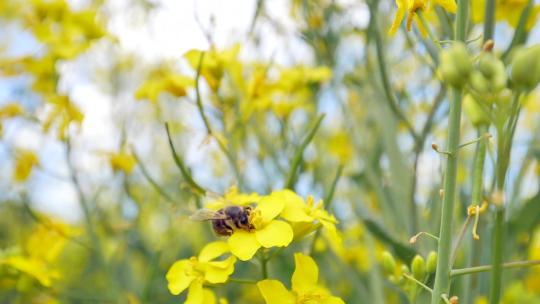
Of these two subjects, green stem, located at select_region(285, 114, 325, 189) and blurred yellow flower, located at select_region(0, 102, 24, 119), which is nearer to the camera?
green stem, located at select_region(285, 114, 325, 189)

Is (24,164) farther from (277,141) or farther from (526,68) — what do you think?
(526,68)

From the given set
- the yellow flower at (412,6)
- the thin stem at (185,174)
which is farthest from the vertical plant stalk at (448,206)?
the thin stem at (185,174)

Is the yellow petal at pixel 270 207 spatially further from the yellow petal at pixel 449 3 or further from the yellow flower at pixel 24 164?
the yellow flower at pixel 24 164

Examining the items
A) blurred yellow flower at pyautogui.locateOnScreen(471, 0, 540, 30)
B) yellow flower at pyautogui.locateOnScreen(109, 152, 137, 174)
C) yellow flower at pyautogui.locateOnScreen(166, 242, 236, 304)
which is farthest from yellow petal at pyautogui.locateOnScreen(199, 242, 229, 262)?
yellow flower at pyautogui.locateOnScreen(109, 152, 137, 174)

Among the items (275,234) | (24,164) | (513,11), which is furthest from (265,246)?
(24,164)

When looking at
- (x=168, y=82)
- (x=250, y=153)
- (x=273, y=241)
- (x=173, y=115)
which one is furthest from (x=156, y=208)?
(x=273, y=241)

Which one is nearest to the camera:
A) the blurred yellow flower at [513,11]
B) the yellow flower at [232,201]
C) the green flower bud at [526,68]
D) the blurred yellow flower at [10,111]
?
the green flower bud at [526,68]

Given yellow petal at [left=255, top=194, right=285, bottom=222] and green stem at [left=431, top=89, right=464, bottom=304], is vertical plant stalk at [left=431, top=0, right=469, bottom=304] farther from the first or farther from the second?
yellow petal at [left=255, top=194, right=285, bottom=222]

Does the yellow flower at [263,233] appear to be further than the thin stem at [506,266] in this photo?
Yes
